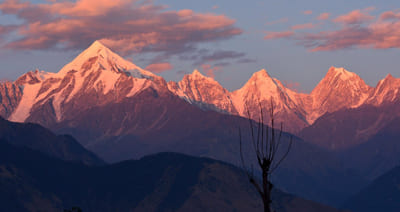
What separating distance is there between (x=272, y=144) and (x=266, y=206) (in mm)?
2879

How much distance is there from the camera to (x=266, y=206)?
32.7 metres

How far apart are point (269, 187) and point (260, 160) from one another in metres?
1.36

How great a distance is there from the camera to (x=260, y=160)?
34.2 meters

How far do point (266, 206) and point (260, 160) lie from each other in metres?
2.53

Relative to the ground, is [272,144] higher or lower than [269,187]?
higher

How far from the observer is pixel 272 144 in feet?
107

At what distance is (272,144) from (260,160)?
1.91 meters

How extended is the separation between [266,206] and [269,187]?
1.50 m

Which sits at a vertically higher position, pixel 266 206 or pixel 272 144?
pixel 272 144

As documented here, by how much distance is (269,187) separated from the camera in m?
34.0
